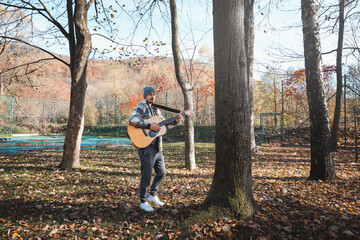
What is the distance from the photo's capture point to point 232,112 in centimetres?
320

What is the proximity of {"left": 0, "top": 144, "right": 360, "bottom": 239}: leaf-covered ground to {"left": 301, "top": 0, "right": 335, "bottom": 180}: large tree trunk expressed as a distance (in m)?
0.40

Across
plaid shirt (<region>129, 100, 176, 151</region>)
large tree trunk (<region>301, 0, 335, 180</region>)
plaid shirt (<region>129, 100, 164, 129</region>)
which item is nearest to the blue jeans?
plaid shirt (<region>129, 100, 176, 151</region>)

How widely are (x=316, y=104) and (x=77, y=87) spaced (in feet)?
21.2

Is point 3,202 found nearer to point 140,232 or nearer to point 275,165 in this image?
point 140,232

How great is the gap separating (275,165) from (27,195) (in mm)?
7154

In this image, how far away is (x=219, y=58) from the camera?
130 inches

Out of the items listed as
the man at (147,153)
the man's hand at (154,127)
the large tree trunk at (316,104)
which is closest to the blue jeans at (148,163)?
the man at (147,153)

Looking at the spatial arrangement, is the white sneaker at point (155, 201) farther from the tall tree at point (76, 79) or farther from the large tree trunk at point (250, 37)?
the large tree trunk at point (250, 37)

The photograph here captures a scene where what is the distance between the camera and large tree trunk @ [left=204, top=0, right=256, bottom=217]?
3205mm

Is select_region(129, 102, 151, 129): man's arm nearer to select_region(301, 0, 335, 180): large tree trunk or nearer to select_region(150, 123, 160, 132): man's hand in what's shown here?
select_region(150, 123, 160, 132): man's hand

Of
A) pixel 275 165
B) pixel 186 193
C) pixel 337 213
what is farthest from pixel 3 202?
pixel 275 165

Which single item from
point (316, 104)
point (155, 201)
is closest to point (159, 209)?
point (155, 201)

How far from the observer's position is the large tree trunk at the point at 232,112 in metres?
3.21

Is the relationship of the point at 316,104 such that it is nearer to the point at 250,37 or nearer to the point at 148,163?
the point at 148,163
